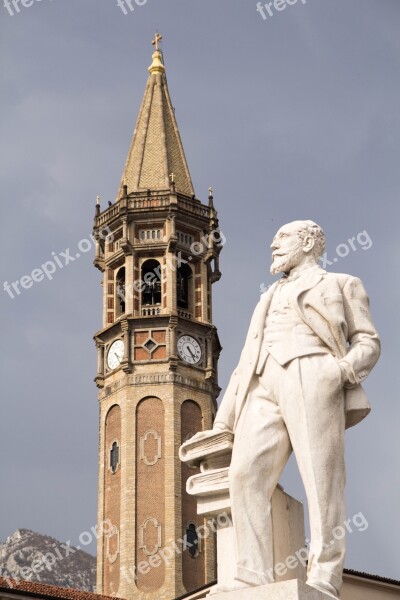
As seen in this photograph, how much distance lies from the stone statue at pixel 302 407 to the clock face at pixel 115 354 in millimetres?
54142

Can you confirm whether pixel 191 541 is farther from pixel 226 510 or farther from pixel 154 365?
pixel 226 510

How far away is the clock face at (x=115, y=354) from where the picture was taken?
6216cm

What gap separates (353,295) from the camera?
25.4 ft

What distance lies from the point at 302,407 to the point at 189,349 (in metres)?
55.2

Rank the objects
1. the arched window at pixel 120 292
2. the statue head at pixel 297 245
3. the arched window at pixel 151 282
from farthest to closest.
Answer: the arched window at pixel 120 292, the arched window at pixel 151 282, the statue head at pixel 297 245

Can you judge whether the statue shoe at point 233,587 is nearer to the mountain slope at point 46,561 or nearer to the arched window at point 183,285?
the arched window at point 183,285

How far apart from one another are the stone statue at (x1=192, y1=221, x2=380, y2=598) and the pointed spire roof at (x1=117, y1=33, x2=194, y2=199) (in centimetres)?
5776

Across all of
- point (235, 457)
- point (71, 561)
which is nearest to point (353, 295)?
point (235, 457)

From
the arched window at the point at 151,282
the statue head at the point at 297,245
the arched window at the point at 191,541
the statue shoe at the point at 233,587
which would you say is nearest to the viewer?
the statue shoe at the point at 233,587

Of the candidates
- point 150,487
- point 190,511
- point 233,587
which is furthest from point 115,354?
point 233,587

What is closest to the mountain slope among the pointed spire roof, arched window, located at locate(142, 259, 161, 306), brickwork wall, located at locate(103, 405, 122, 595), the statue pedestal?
brickwork wall, located at locate(103, 405, 122, 595)

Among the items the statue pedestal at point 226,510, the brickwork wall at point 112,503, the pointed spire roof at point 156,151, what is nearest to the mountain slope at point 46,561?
the brickwork wall at point 112,503

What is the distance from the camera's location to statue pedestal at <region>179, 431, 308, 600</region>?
7422 millimetres

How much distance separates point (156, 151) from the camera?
67500 mm
